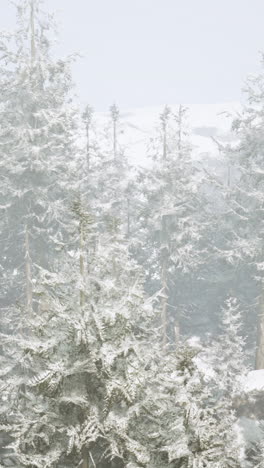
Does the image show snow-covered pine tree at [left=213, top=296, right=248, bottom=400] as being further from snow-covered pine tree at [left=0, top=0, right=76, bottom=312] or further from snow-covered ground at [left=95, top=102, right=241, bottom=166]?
snow-covered ground at [left=95, top=102, right=241, bottom=166]

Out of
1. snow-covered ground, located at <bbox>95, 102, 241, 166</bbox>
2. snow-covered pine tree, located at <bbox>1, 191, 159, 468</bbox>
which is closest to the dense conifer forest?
snow-covered pine tree, located at <bbox>1, 191, 159, 468</bbox>

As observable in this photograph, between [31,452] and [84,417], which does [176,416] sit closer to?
[84,417]

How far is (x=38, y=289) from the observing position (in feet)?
24.0

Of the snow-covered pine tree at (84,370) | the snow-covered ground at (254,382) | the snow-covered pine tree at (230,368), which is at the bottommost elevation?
the snow-covered ground at (254,382)

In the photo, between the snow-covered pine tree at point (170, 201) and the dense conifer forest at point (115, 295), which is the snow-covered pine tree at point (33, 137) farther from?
the snow-covered pine tree at point (170, 201)

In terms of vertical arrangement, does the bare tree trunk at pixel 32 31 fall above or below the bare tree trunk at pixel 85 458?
above

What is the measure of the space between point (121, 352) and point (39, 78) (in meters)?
19.6

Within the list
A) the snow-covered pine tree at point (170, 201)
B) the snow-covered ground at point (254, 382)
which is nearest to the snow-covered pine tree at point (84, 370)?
the snow-covered ground at point (254, 382)

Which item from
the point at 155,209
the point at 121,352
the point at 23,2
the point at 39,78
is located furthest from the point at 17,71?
the point at 121,352

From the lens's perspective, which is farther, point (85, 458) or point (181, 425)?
point (85, 458)

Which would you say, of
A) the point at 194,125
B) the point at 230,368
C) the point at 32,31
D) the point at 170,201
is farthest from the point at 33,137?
the point at 194,125

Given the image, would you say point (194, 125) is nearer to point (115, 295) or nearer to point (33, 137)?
point (33, 137)

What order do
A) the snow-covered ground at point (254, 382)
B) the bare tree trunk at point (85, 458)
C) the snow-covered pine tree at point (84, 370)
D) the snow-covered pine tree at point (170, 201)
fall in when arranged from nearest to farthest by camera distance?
the snow-covered pine tree at point (84, 370), the bare tree trunk at point (85, 458), the snow-covered ground at point (254, 382), the snow-covered pine tree at point (170, 201)

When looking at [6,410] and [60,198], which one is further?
[60,198]
